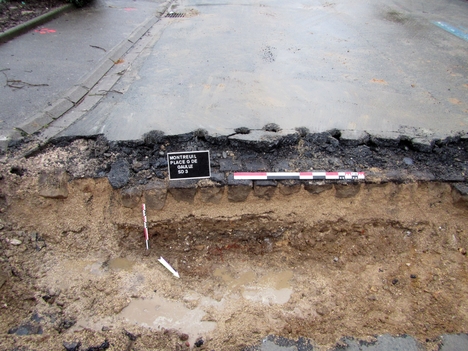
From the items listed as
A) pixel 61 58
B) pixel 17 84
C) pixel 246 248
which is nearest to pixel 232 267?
pixel 246 248

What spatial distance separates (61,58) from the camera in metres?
5.37

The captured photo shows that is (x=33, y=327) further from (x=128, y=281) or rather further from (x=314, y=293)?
(x=314, y=293)

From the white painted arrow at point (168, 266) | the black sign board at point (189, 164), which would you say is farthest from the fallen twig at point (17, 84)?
the white painted arrow at point (168, 266)

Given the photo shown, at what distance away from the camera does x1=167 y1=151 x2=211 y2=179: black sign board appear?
125 inches

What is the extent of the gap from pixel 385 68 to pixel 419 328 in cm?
408

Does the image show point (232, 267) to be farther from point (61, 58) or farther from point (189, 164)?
point (61, 58)

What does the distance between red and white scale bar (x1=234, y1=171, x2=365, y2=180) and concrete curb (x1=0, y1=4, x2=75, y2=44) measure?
220 inches

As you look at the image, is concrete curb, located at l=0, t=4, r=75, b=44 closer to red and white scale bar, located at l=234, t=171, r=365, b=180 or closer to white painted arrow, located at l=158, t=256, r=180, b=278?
white painted arrow, located at l=158, t=256, r=180, b=278

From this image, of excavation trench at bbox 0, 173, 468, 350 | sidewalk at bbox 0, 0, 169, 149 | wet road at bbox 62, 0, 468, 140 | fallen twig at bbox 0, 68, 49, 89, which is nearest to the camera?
excavation trench at bbox 0, 173, 468, 350

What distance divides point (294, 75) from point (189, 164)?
107 inches

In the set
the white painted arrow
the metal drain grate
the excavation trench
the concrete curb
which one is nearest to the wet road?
the metal drain grate

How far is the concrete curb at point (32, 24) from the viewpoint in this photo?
5.83m

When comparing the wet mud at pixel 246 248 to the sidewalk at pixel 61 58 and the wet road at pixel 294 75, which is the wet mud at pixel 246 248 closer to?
the wet road at pixel 294 75

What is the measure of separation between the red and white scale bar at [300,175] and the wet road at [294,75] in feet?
2.22
